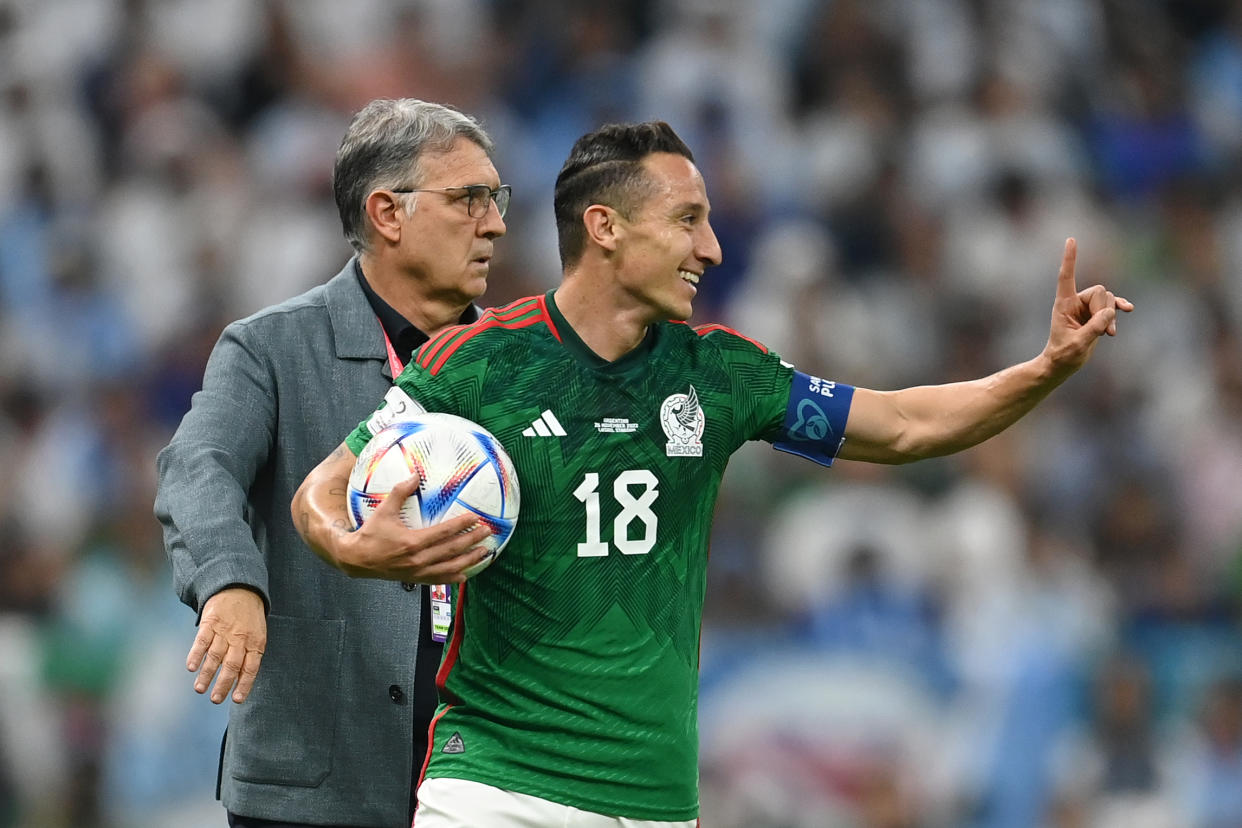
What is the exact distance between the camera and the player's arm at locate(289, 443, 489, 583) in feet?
10.7

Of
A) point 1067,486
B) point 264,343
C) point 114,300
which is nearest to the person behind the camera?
point 264,343

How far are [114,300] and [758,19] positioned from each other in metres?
4.51

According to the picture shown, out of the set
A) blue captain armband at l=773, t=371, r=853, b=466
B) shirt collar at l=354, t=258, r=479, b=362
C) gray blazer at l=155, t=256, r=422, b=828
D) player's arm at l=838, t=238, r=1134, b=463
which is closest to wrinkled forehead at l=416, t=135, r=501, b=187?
shirt collar at l=354, t=258, r=479, b=362

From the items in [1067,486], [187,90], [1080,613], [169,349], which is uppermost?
[187,90]

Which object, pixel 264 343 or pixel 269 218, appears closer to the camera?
pixel 264 343

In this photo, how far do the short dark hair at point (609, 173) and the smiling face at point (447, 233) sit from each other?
0.56 metres

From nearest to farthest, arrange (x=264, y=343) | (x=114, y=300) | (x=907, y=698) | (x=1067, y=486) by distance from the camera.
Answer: (x=264, y=343) → (x=907, y=698) → (x=1067, y=486) → (x=114, y=300)

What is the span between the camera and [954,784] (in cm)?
833

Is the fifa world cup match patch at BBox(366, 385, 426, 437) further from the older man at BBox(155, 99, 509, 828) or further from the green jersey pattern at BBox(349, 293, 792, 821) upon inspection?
the older man at BBox(155, 99, 509, 828)

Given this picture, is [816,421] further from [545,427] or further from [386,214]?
[386,214]

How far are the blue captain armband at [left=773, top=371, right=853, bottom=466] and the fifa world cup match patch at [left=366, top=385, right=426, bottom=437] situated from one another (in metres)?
0.88

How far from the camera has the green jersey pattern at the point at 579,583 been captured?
12.0 feet

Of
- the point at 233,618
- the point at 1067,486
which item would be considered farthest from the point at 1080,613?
the point at 233,618

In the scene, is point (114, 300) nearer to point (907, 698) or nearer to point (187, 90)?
point (187, 90)
